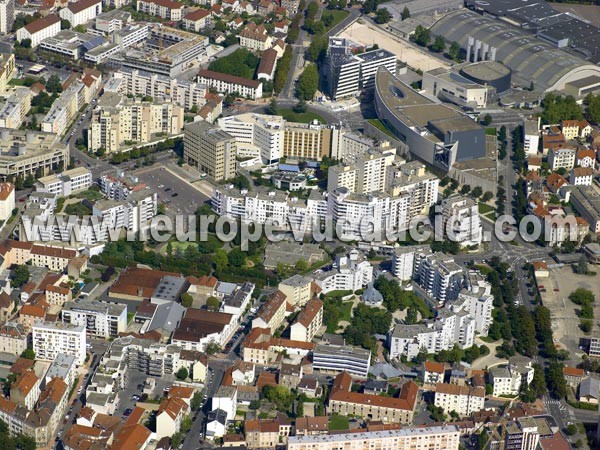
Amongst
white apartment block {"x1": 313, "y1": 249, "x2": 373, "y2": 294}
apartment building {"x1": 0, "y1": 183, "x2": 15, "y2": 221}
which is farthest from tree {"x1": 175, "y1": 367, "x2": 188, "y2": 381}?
apartment building {"x1": 0, "y1": 183, "x2": 15, "y2": 221}

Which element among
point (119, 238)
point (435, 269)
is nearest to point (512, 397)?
point (435, 269)

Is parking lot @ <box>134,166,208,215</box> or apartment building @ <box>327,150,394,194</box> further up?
apartment building @ <box>327,150,394,194</box>

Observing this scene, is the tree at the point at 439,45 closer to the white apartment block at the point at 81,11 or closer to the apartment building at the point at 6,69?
the white apartment block at the point at 81,11

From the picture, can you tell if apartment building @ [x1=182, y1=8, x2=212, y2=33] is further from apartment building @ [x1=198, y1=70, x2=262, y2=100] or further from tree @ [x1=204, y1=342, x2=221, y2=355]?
tree @ [x1=204, y1=342, x2=221, y2=355]

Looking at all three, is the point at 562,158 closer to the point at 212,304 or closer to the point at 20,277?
the point at 212,304

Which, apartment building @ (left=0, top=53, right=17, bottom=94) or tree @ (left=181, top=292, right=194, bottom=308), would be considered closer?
tree @ (left=181, top=292, right=194, bottom=308)

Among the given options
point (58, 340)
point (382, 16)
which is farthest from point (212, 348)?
point (382, 16)

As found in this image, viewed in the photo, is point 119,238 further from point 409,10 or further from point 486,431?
point 409,10
